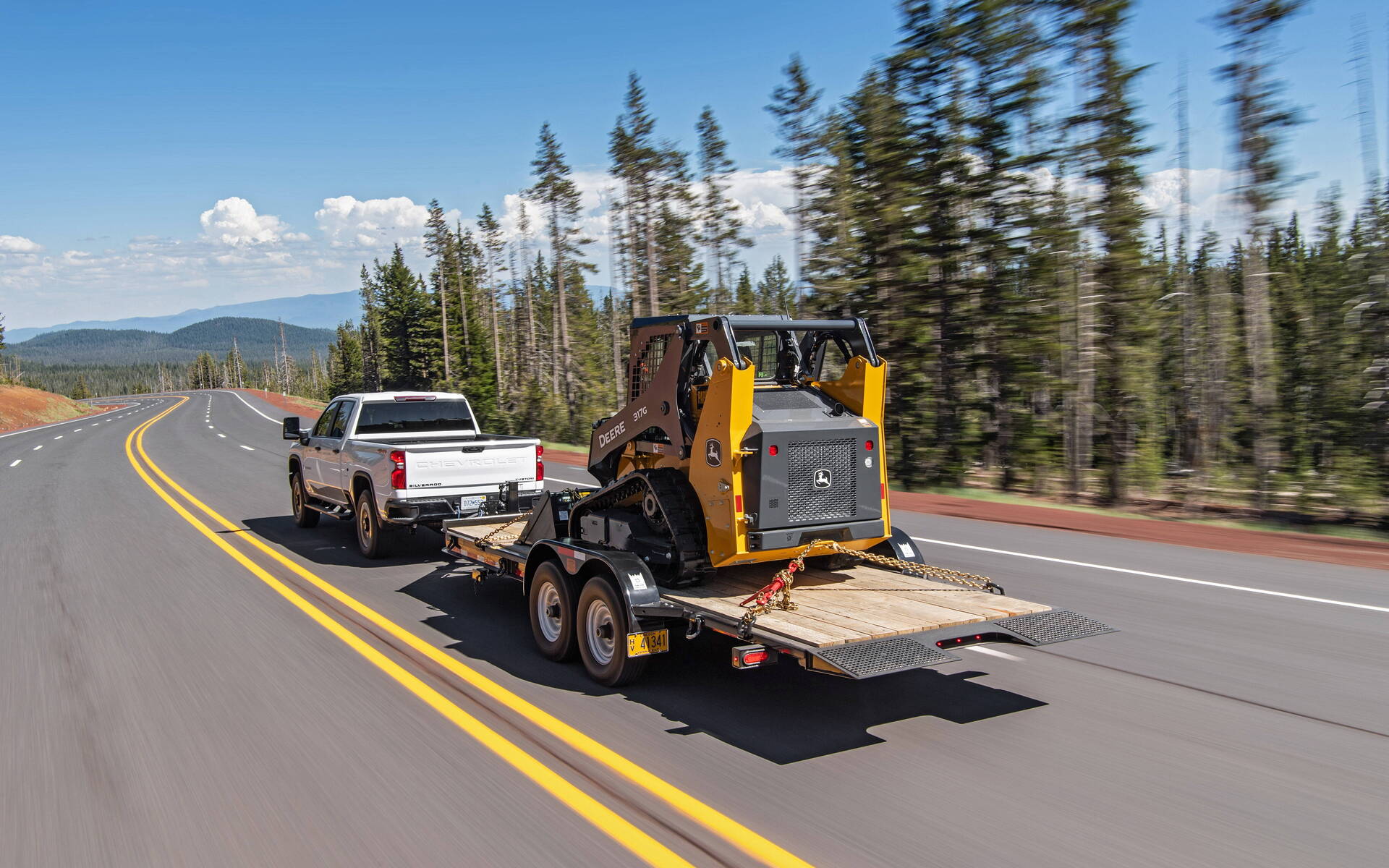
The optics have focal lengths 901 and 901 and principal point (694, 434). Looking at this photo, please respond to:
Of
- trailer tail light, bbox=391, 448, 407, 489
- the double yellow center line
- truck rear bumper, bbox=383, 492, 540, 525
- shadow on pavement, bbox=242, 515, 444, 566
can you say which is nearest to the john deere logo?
the double yellow center line

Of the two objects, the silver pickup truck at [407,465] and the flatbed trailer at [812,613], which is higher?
Result: the silver pickup truck at [407,465]

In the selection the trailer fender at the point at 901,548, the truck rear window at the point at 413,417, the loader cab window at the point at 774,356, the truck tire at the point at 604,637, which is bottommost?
the truck tire at the point at 604,637

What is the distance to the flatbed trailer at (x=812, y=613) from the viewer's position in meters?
4.81

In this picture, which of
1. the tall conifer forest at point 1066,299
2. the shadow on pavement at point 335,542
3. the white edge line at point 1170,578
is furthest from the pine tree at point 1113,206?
the shadow on pavement at point 335,542

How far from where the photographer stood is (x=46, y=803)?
4402mm

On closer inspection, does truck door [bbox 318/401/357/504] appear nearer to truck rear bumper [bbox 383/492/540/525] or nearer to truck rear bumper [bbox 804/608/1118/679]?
truck rear bumper [bbox 383/492/540/525]

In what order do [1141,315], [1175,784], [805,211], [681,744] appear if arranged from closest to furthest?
1. [1175,784]
2. [681,744]
3. [1141,315]
4. [805,211]

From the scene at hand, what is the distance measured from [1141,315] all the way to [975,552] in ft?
48.6

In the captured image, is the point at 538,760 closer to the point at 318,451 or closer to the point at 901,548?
the point at 901,548

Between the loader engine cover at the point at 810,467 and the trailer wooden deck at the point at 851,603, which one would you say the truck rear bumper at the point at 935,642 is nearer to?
the trailer wooden deck at the point at 851,603

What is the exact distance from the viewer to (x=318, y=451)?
12523 mm

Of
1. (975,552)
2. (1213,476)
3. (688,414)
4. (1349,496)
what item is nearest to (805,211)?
(1213,476)

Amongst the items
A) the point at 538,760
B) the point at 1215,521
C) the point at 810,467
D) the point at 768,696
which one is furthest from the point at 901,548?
the point at 1215,521

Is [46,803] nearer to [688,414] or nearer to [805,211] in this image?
[688,414]
